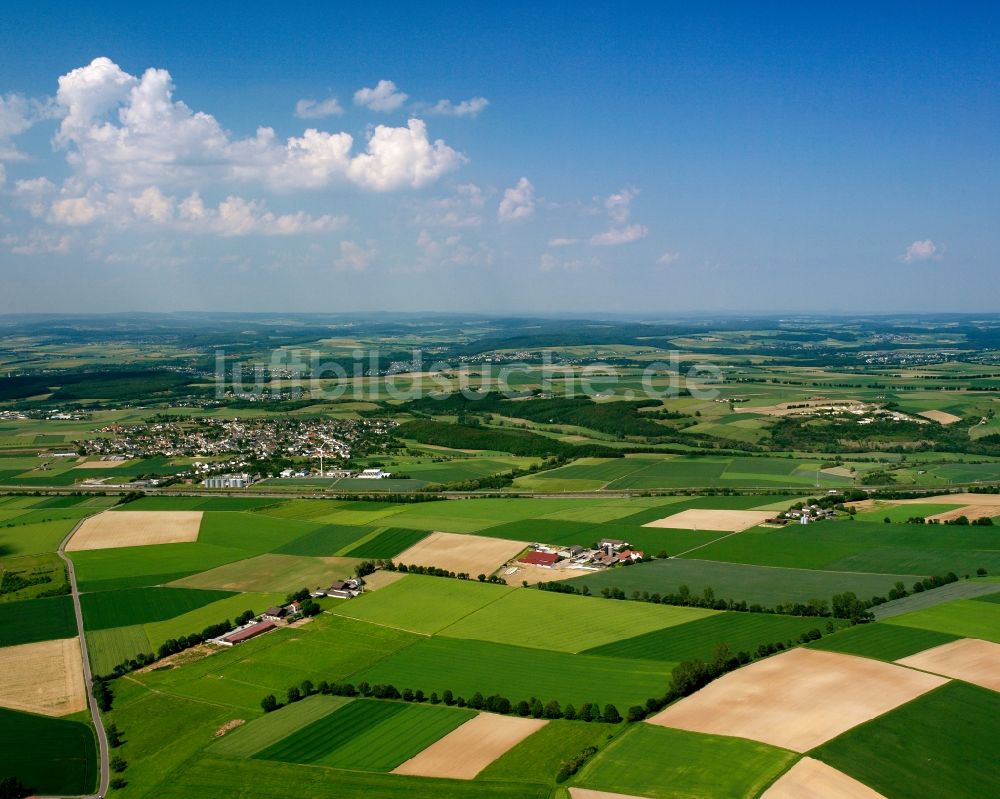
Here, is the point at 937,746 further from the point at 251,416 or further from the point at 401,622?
the point at 251,416

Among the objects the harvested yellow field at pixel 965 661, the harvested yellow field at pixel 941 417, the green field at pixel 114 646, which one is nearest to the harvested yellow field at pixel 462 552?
the green field at pixel 114 646

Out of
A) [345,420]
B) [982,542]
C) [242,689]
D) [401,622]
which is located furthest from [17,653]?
[345,420]

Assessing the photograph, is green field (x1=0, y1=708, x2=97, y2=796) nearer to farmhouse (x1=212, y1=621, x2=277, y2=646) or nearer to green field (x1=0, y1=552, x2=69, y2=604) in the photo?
farmhouse (x1=212, y1=621, x2=277, y2=646)

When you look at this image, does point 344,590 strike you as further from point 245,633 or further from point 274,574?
point 245,633

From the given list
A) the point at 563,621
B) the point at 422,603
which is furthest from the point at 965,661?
the point at 422,603

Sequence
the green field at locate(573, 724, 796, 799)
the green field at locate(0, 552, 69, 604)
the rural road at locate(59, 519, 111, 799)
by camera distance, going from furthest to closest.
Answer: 1. the green field at locate(0, 552, 69, 604)
2. the rural road at locate(59, 519, 111, 799)
3. the green field at locate(573, 724, 796, 799)

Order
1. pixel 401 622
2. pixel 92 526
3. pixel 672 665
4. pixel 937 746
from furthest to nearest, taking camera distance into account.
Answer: pixel 92 526, pixel 401 622, pixel 672 665, pixel 937 746

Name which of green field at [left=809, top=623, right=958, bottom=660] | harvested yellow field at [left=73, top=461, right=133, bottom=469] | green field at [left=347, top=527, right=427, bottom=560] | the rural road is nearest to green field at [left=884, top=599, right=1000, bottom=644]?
green field at [left=809, top=623, right=958, bottom=660]

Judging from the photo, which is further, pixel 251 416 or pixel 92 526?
pixel 251 416
